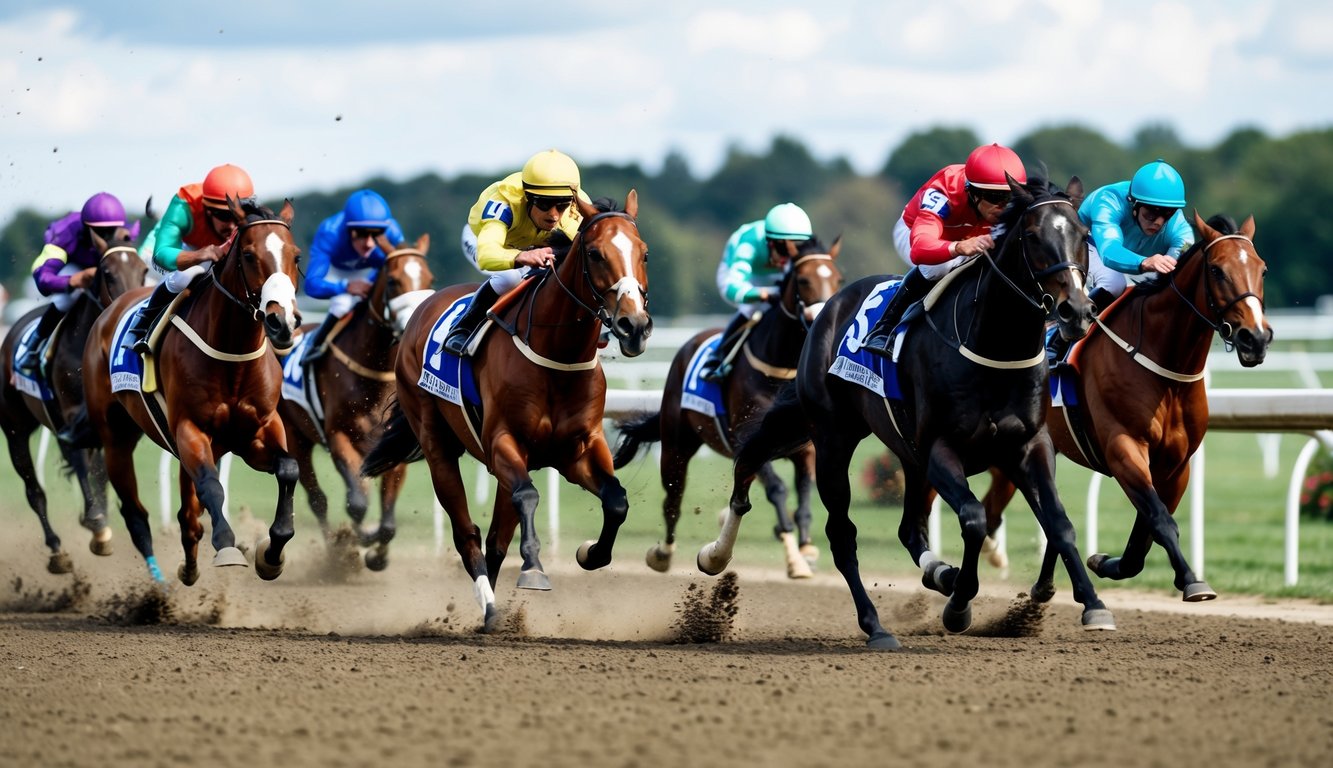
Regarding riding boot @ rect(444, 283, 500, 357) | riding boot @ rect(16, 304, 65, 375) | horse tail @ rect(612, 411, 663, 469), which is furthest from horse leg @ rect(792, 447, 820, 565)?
riding boot @ rect(16, 304, 65, 375)

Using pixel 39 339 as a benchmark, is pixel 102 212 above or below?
above

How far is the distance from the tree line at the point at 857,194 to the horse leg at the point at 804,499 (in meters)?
19.5

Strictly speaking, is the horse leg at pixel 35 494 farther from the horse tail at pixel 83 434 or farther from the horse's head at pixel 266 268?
the horse's head at pixel 266 268

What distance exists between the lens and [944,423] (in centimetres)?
616

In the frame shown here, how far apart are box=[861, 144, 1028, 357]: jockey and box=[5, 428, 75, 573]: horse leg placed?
4991 mm

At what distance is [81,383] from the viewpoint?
31.0 feet

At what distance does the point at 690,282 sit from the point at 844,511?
49.5 meters

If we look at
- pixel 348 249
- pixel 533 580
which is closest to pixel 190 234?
pixel 348 249

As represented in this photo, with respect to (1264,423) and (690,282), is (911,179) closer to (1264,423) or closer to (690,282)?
(690,282)

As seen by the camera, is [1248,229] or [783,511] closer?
[1248,229]

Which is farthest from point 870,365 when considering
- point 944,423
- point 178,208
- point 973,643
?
point 178,208

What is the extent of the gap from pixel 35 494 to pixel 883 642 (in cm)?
573

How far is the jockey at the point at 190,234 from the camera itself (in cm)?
763

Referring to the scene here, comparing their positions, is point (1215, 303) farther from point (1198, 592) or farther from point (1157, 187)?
point (1198, 592)
